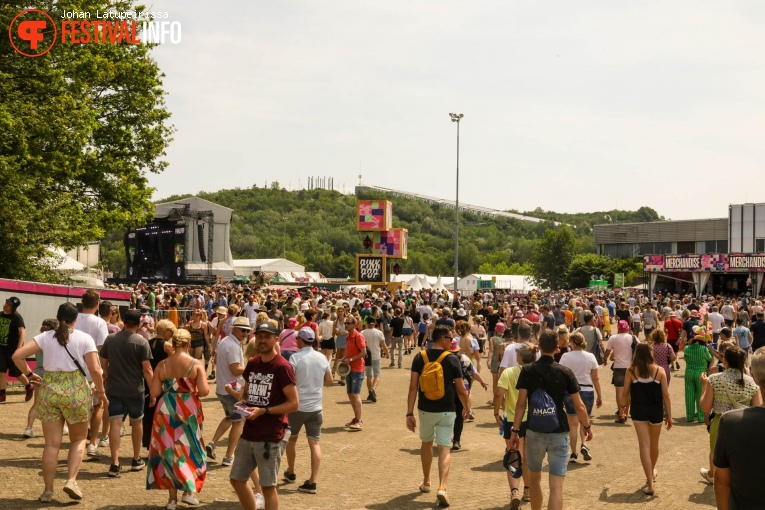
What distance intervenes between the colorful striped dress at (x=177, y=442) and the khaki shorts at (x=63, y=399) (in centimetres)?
69

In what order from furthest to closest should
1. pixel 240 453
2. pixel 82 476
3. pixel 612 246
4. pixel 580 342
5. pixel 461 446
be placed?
pixel 612 246, pixel 461 446, pixel 580 342, pixel 82 476, pixel 240 453

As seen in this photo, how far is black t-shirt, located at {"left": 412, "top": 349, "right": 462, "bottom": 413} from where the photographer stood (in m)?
8.16

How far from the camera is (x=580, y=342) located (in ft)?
33.1

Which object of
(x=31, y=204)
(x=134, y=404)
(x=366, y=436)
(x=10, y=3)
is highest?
(x=10, y=3)

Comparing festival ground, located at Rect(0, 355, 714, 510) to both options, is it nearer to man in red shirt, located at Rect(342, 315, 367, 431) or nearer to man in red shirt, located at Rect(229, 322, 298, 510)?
man in red shirt, located at Rect(342, 315, 367, 431)

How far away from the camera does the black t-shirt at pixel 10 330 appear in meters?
12.3

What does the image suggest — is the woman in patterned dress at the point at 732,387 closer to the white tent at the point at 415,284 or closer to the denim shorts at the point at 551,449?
the denim shorts at the point at 551,449

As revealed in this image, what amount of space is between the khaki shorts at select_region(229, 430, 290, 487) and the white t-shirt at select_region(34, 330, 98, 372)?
6.73 feet

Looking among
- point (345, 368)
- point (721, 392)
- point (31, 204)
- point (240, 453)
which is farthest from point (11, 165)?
point (721, 392)

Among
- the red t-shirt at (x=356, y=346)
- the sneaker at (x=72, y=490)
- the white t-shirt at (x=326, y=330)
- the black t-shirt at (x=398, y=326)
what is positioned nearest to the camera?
the sneaker at (x=72, y=490)

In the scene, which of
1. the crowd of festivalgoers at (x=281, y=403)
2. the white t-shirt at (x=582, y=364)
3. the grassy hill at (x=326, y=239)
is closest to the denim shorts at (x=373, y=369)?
the crowd of festivalgoers at (x=281, y=403)

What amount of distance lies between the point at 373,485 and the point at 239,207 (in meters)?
170

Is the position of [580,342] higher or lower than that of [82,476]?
higher

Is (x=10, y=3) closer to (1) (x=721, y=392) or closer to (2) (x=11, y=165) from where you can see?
(2) (x=11, y=165)
